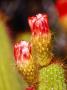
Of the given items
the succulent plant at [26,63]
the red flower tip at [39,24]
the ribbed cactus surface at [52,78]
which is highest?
the red flower tip at [39,24]

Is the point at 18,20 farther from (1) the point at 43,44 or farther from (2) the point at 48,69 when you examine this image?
(2) the point at 48,69

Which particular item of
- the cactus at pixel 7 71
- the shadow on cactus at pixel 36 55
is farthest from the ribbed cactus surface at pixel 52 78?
the cactus at pixel 7 71

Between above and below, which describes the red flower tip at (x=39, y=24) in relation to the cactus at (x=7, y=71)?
above

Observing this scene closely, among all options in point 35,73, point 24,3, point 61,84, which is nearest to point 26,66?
point 35,73

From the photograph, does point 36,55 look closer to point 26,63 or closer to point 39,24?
point 26,63

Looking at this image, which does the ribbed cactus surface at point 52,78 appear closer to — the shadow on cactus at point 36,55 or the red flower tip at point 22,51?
the shadow on cactus at point 36,55

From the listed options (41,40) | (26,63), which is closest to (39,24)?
(41,40)
